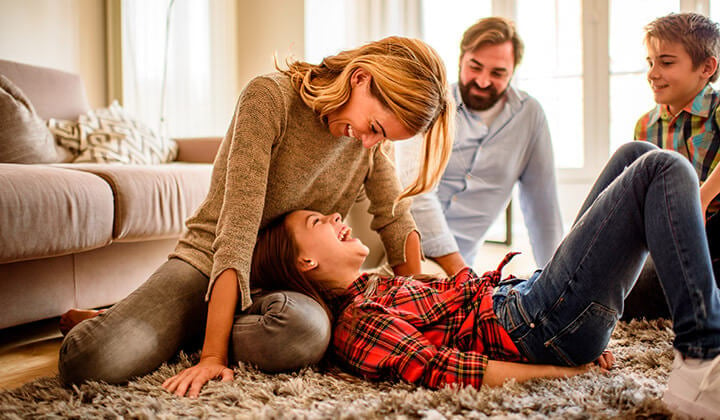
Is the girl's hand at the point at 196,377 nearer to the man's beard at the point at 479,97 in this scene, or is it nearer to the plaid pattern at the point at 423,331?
the plaid pattern at the point at 423,331

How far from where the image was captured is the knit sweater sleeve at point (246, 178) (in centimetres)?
98

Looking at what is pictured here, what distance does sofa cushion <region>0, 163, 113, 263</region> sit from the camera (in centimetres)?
121

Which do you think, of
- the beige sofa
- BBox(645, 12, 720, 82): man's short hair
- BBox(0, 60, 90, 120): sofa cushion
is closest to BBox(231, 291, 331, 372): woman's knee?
the beige sofa

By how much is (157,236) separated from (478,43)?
1.27m

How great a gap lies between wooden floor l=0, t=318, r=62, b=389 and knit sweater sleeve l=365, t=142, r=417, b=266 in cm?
82

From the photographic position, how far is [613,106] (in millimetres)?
3193

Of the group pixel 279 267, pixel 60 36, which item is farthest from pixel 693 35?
pixel 60 36

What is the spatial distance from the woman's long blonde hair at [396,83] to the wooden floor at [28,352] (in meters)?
0.80

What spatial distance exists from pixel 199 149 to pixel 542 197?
1.49m

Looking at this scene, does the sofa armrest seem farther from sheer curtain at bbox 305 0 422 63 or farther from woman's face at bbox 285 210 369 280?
sheer curtain at bbox 305 0 422 63

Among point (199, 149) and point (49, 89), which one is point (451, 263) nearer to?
point (199, 149)

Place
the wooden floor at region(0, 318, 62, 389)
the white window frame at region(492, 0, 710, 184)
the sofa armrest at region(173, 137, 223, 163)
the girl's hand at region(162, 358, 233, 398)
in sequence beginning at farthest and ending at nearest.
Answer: the white window frame at region(492, 0, 710, 184) → the sofa armrest at region(173, 137, 223, 163) → the wooden floor at region(0, 318, 62, 389) → the girl's hand at region(162, 358, 233, 398)

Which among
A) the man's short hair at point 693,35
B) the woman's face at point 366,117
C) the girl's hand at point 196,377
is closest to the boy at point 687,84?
the man's short hair at point 693,35

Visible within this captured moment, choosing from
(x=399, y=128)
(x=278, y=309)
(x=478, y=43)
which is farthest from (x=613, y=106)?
(x=278, y=309)
